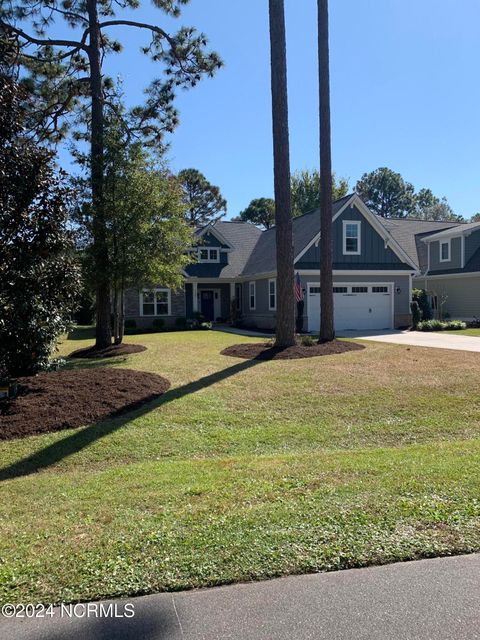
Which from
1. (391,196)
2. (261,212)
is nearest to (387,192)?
(391,196)

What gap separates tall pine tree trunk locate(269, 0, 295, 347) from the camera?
45.4ft

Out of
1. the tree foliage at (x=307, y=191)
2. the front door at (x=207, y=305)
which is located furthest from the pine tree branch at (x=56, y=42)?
the tree foliage at (x=307, y=191)

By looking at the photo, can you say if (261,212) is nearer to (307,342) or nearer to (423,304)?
(423,304)

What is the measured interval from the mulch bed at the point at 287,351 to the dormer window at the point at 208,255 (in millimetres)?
14319

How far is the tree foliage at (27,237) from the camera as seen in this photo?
7.43 m

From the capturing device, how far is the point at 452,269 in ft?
91.1

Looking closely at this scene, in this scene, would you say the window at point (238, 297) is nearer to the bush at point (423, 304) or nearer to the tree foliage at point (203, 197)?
the bush at point (423, 304)

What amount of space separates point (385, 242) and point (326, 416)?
63.1 ft

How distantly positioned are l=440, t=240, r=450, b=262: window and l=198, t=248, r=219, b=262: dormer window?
13.2 meters

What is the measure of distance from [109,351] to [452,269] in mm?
20426

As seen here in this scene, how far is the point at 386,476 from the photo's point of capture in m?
4.92

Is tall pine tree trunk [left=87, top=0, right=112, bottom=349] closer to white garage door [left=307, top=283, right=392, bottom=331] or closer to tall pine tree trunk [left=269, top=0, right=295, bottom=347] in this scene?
tall pine tree trunk [left=269, top=0, right=295, bottom=347]

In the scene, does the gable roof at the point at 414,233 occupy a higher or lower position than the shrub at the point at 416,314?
higher

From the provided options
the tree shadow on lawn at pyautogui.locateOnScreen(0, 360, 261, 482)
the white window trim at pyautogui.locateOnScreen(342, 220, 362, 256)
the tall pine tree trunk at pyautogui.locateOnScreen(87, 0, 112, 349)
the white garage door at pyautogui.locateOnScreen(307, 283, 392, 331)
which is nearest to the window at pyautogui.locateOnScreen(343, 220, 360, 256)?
the white window trim at pyautogui.locateOnScreen(342, 220, 362, 256)
